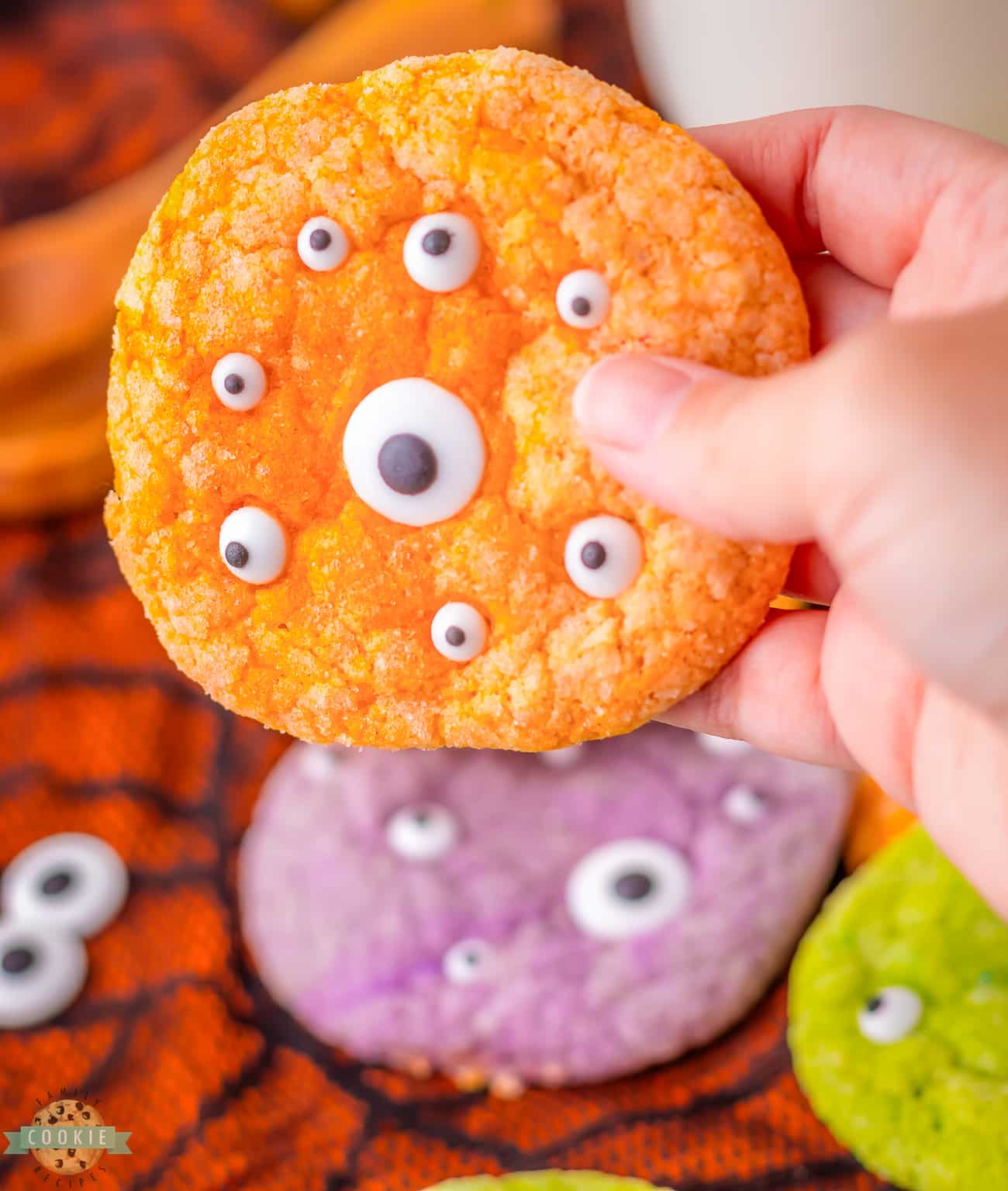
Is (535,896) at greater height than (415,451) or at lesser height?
lesser

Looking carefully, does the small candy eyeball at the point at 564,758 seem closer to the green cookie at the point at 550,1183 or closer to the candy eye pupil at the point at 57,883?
the green cookie at the point at 550,1183

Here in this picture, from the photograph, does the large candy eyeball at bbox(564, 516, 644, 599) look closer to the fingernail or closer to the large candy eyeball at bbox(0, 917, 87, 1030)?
the fingernail

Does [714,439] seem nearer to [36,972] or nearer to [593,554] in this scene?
[593,554]

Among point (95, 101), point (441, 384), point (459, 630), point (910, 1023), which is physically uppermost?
point (441, 384)

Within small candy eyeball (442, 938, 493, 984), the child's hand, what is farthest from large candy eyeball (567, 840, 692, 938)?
the child's hand

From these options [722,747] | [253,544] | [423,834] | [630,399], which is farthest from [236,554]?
[722,747]

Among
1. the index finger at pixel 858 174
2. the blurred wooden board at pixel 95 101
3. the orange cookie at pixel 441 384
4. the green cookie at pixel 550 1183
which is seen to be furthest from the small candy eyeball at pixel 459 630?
the blurred wooden board at pixel 95 101

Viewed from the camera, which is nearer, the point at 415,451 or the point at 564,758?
the point at 415,451
